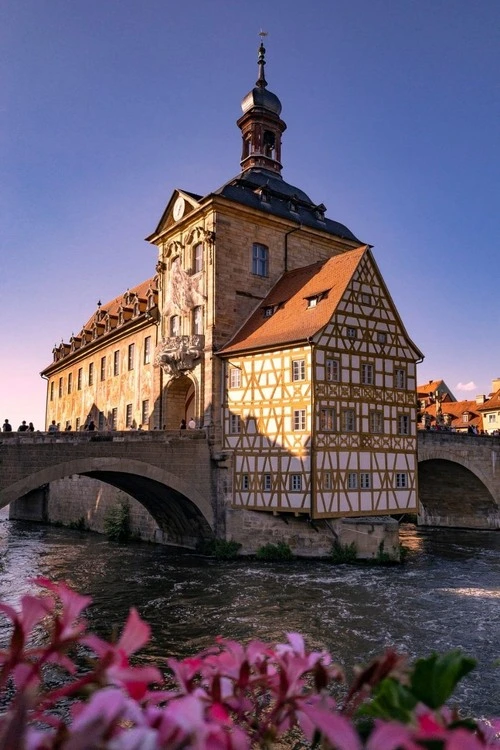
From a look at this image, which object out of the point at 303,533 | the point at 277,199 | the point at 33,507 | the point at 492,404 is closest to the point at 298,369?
the point at 303,533

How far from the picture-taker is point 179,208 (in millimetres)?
29203

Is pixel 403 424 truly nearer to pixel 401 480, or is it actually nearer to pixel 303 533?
pixel 401 480

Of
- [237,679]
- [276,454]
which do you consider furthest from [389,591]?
[237,679]

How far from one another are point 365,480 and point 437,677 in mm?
22843

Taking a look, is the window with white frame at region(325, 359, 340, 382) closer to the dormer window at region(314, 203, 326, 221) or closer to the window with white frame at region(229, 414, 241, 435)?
the window with white frame at region(229, 414, 241, 435)

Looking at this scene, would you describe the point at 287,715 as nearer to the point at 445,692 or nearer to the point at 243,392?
the point at 445,692

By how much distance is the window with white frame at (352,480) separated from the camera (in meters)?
23.2

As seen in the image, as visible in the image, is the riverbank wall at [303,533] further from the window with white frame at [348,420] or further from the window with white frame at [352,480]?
the window with white frame at [348,420]

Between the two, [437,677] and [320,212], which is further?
[320,212]

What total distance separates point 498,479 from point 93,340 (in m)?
26.5

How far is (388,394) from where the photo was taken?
24984 millimetres

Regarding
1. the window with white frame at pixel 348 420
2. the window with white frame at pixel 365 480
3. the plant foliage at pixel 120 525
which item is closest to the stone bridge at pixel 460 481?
the window with white frame at pixel 365 480

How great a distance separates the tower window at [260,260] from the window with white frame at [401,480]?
419 inches

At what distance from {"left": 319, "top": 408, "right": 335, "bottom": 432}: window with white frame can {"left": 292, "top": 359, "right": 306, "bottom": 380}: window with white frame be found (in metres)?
1.46
